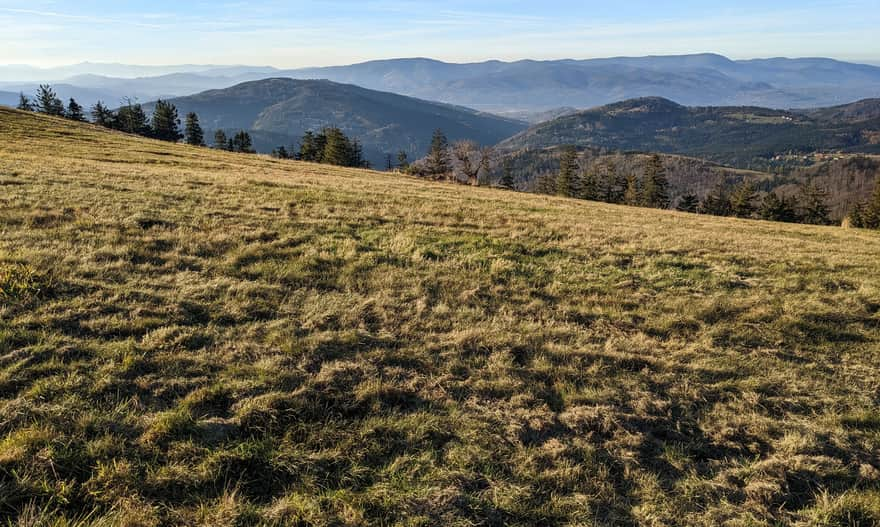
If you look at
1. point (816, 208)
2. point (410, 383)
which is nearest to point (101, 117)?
point (410, 383)

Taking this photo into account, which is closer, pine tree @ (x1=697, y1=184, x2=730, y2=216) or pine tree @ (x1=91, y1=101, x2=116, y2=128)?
pine tree @ (x1=91, y1=101, x2=116, y2=128)

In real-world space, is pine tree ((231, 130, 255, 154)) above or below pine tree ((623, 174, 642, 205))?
above

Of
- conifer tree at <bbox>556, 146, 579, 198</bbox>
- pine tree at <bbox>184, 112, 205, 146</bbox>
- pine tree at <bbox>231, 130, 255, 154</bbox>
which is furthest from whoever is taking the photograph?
conifer tree at <bbox>556, 146, 579, 198</bbox>

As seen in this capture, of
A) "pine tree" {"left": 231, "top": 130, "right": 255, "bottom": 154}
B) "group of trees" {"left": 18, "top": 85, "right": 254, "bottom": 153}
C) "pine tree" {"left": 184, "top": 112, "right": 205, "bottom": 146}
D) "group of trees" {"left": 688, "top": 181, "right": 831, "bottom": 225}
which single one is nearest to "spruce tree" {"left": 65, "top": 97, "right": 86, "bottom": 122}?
"group of trees" {"left": 18, "top": 85, "right": 254, "bottom": 153}

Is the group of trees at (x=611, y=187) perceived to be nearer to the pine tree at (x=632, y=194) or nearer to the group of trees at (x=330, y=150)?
the pine tree at (x=632, y=194)

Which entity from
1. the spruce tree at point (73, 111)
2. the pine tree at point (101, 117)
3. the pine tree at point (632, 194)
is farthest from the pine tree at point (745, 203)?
the spruce tree at point (73, 111)

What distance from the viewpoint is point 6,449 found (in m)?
4.13

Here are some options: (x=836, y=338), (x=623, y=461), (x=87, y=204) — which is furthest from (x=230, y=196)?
(x=836, y=338)

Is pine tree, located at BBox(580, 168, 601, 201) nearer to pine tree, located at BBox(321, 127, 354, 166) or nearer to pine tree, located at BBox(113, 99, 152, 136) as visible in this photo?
pine tree, located at BBox(321, 127, 354, 166)

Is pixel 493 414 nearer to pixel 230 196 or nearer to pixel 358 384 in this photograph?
pixel 358 384

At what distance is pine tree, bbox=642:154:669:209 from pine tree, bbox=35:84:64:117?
109366mm

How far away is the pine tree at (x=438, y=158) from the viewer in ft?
260

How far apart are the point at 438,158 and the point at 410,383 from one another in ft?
251

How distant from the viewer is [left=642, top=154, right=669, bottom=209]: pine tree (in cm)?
8532
